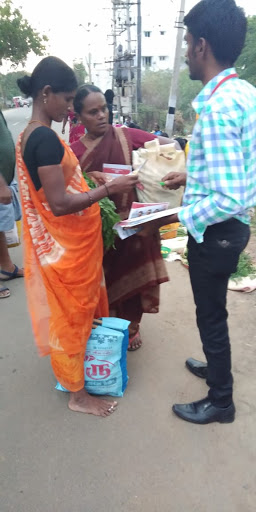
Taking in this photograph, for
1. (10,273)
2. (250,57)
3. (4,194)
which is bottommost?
(10,273)

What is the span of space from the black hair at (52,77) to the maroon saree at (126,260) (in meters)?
0.46

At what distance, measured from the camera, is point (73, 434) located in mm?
1877

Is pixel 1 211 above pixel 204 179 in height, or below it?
below

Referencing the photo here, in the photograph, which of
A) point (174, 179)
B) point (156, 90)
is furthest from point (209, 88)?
point (156, 90)

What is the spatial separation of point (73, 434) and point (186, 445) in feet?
1.91

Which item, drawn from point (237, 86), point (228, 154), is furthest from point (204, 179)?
point (237, 86)

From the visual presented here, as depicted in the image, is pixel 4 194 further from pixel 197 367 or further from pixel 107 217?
pixel 197 367

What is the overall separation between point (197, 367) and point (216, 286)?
2.71 ft

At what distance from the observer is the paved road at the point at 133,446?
5.10 ft

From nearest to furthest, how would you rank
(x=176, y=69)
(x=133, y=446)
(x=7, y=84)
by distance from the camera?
(x=133, y=446) < (x=176, y=69) < (x=7, y=84)

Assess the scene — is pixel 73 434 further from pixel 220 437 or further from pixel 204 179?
pixel 204 179

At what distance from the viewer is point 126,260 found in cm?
222

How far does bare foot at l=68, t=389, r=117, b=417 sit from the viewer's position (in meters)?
1.99

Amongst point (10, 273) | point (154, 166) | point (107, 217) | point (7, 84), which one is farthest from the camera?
point (7, 84)
